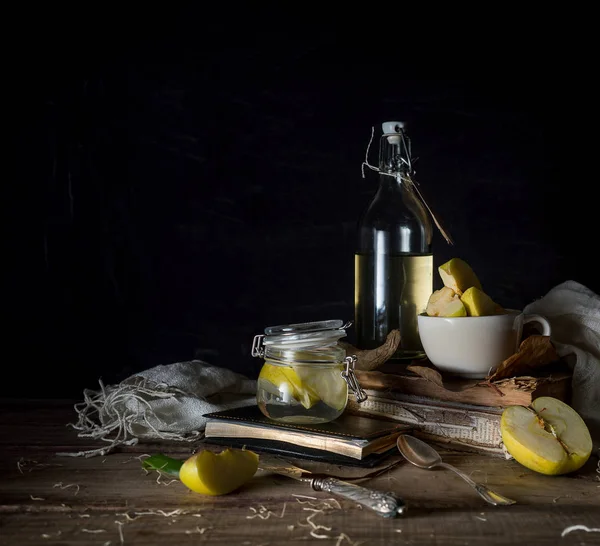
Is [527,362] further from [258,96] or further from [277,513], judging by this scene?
[258,96]

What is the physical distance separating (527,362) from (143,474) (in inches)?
23.8

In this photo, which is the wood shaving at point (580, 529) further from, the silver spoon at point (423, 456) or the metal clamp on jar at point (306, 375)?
the metal clamp on jar at point (306, 375)

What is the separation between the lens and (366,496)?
917 millimetres

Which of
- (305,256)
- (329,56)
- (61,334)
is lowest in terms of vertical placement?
(61,334)

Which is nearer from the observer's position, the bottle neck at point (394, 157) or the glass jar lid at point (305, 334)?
the glass jar lid at point (305, 334)

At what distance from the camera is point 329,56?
5.02ft

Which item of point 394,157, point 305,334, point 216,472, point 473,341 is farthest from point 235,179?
point 216,472

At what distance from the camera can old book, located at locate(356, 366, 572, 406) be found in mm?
1108

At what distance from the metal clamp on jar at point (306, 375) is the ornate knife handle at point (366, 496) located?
0.17m

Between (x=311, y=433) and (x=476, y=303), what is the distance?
327 mm

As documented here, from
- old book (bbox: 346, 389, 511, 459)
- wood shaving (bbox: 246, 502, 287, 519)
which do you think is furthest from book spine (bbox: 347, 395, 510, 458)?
wood shaving (bbox: 246, 502, 287, 519)

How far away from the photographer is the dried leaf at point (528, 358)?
1131 millimetres

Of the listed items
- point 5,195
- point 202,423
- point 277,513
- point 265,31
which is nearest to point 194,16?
point 265,31

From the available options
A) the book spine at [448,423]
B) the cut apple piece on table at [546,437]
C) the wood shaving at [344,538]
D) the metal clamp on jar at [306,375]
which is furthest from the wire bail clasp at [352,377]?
the wood shaving at [344,538]
